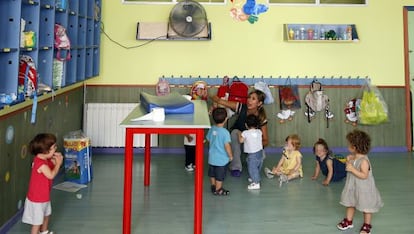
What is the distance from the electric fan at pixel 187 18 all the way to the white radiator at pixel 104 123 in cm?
131

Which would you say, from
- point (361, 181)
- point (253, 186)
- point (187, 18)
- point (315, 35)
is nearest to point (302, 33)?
point (315, 35)

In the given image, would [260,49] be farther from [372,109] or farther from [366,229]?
[366,229]

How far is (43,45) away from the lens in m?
3.48

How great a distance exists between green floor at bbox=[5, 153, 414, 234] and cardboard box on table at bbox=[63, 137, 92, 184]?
0.20m

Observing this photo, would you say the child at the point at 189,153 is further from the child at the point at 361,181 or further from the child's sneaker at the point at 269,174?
the child at the point at 361,181

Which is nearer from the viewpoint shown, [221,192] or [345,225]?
[345,225]

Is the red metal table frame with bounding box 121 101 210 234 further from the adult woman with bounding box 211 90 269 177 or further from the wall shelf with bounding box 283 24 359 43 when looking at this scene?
the wall shelf with bounding box 283 24 359 43

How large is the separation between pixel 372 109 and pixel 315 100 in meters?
0.79

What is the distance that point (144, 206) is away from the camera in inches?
149

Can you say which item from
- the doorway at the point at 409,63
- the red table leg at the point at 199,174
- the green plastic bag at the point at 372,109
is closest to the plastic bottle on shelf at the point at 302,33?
the green plastic bag at the point at 372,109

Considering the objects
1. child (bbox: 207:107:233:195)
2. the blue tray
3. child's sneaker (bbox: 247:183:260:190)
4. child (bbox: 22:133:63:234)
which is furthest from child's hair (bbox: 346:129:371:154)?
child (bbox: 22:133:63:234)

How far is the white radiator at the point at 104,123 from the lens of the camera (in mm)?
5902

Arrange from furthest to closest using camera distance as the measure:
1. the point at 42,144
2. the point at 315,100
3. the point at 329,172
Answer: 1. the point at 315,100
2. the point at 329,172
3. the point at 42,144

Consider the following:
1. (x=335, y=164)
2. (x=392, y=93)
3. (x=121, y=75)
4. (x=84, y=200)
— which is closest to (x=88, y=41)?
(x=121, y=75)
